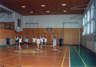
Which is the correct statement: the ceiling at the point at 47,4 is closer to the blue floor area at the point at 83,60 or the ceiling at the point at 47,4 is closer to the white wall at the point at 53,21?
the white wall at the point at 53,21

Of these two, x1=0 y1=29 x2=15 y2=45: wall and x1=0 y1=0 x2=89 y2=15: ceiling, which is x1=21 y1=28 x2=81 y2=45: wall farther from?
x1=0 y1=0 x2=89 y2=15: ceiling

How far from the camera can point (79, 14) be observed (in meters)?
26.8

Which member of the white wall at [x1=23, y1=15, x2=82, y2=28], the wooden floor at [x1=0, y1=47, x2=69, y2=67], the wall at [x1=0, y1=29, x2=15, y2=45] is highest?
the white wall at [x1=23, y1=15, x2=82, y2=28]

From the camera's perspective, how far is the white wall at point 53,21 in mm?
27234

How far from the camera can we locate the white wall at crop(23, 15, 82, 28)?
27.2 metres

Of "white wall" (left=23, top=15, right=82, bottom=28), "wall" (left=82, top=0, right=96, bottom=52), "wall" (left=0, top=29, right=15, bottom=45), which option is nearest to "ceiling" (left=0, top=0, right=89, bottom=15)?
"wall" (left=82, top=0, right=96, bottom=52)

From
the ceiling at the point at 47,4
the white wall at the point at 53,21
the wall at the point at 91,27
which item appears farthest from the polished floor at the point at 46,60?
the white wall at the point at 53,21

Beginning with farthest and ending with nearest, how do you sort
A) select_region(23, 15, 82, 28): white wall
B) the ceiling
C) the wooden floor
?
select_region(23, 15, 82, 28): white wall
the ceiling
the wooden floor

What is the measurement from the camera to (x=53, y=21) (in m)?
28.0

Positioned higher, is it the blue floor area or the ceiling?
the ceiling

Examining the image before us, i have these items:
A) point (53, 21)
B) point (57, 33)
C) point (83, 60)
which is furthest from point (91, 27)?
point (53, 21)

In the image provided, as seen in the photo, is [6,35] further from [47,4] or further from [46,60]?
[46,60]

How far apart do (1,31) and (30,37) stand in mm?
7714

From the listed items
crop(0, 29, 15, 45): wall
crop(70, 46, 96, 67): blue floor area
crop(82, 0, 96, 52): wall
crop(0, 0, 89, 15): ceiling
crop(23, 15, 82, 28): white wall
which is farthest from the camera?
crop(23, 15, 82, 28): white wall
